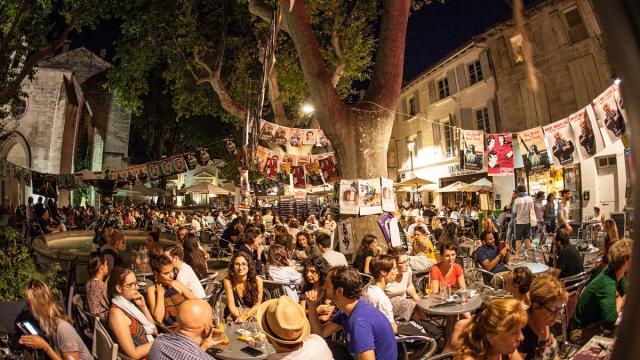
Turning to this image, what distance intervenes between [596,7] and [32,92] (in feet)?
97.8

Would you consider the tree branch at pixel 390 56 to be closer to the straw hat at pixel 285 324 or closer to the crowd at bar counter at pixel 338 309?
the crowd at bar counter at pixel 338 309

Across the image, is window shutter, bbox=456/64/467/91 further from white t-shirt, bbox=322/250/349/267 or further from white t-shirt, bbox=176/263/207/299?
white t-shirt, bbox=176/263/207/299

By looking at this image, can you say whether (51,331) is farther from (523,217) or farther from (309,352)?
(523,217)

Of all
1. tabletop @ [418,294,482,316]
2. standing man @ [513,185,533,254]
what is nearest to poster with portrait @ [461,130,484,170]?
standing man @ [513,185,533,254]

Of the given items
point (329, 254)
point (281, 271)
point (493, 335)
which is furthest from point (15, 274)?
point (493, 335)

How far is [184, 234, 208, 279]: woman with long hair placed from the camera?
7.75 m

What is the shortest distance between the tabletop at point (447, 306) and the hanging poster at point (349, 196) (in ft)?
10.4

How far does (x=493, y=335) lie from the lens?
2.79 metres

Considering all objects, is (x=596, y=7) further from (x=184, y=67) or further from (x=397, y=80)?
(x=184, y=67)

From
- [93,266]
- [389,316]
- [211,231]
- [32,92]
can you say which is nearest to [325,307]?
[389,316]

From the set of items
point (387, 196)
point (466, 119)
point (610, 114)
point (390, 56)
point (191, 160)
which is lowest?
point (387, 196)

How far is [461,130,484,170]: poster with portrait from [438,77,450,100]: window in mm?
12188

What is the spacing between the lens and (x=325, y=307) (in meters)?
4.49

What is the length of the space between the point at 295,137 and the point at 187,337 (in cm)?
968
